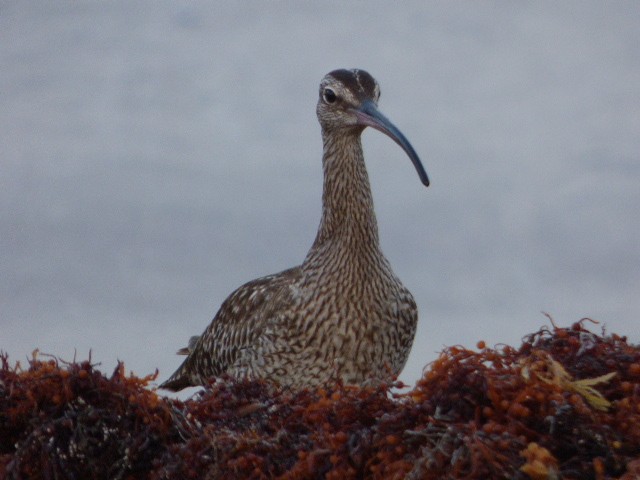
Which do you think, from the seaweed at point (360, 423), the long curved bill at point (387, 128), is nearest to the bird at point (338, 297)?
the long curved bill at point (387, 128)

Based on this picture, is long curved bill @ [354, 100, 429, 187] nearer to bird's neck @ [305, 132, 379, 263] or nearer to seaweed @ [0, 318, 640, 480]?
bird's neck @ [305, 132, 379, 263]

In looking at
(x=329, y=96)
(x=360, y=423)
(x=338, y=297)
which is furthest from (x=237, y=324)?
(x=360, y=423)

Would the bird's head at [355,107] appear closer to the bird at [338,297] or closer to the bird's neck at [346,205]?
the bird at [338,297]

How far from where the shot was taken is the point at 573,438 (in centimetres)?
335

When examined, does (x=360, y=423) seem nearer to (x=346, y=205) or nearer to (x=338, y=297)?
(x=338, y=297)

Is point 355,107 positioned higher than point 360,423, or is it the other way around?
point 355,107

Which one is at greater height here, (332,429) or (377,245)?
(377,245)

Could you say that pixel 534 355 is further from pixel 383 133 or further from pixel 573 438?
pixel 383 133

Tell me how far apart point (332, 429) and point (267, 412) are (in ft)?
2.18

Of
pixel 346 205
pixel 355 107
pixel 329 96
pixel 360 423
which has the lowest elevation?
pixel 360 423

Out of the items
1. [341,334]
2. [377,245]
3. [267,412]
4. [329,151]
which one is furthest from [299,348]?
[267,412]

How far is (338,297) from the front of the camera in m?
8.73

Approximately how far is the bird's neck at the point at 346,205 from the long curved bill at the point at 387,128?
36 centimetres

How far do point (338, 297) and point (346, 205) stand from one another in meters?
0.92
